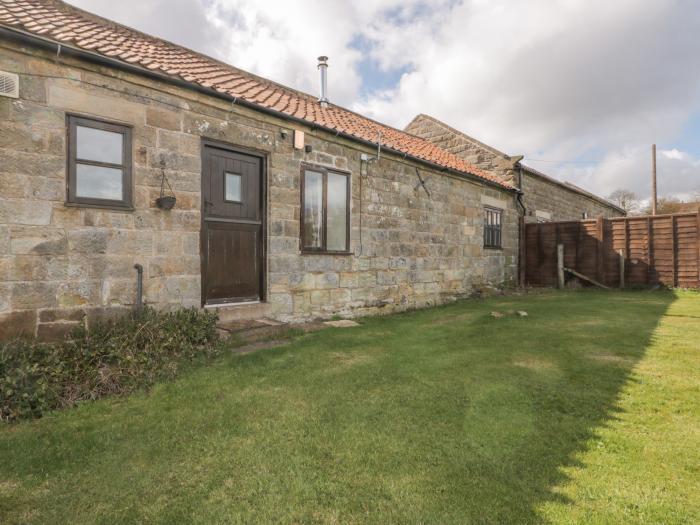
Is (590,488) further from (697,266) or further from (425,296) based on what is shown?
(697,266)

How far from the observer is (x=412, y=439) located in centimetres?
267

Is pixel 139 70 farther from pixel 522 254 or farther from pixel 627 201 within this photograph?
pixel 627 201

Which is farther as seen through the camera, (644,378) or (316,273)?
(316,273)

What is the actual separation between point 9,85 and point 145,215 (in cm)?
181

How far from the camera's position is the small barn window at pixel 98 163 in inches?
176

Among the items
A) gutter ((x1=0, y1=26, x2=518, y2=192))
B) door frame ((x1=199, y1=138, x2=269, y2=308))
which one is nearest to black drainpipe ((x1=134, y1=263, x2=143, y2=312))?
door frame ((x1=199, y1=138, x2=269, y2=308))

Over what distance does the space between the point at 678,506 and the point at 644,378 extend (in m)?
2.17

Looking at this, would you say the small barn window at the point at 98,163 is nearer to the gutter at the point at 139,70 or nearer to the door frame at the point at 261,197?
the gutter at the point at 139,70

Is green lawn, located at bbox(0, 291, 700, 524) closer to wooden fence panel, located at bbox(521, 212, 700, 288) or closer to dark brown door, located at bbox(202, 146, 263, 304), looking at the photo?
dark brown door, located at bbox(202, 146, 263, 304)

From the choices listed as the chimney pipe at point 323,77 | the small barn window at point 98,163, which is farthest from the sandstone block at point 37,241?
the chimney pipe at point 323,77

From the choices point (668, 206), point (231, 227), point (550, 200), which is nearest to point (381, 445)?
point (231, 227)

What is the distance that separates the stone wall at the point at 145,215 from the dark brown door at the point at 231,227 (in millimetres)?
217

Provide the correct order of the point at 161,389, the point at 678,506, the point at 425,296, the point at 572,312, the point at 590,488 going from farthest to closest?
the point at 425,296 < the point at 572,312 < the point at 161,389 < the point at 590,488 < the point at 678,506

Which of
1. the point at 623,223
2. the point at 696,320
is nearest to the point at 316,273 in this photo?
the point at 696,320
